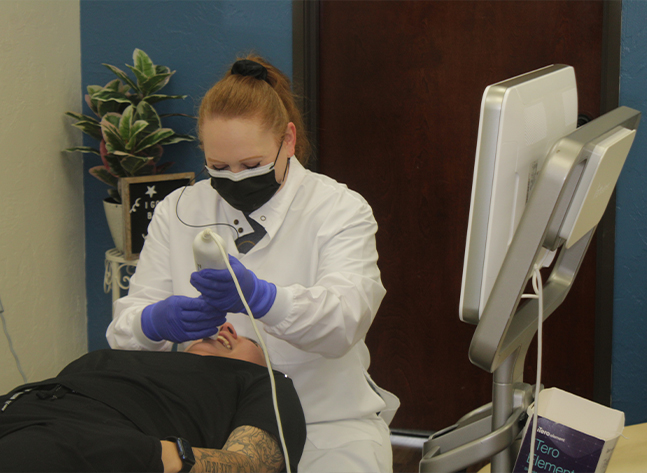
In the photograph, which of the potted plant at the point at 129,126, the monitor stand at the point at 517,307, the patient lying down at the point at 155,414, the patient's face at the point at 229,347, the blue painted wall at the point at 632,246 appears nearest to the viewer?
the monitor stand at the point at 517,307

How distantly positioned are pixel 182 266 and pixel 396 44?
4.11ft

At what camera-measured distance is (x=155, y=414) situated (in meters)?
1.13

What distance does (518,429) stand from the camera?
0.87 meters

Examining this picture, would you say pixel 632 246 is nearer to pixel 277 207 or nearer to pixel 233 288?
pixel 277 207

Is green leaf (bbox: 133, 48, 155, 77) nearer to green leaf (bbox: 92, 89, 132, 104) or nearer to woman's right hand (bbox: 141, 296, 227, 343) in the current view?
green leaf (bbox: 92, 89, 132, 104)

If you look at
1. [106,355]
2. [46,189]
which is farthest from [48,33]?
[106,355]

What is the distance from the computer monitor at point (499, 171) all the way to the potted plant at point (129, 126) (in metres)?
1.55

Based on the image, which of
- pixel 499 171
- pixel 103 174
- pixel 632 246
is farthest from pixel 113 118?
pixel 632 246

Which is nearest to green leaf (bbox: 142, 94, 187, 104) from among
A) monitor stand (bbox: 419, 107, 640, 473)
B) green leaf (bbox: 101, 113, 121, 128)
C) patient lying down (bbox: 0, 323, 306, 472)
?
green leaf (bbox: 101, 113, 121, 128)

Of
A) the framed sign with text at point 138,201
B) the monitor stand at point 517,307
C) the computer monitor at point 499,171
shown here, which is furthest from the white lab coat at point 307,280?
the framed sign with text at point 138,201

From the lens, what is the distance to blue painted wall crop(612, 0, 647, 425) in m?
1.98

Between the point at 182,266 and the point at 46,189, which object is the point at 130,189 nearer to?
the point at 46,189

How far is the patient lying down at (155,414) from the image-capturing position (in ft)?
3.02

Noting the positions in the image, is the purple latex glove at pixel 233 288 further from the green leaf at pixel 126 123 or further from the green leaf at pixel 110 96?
the green leaf at pixel 110 96
